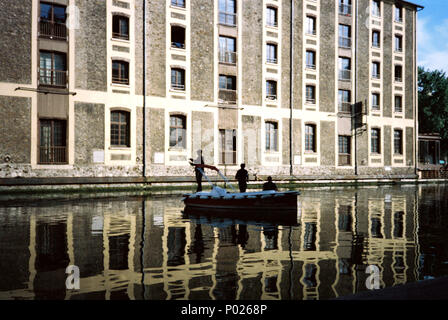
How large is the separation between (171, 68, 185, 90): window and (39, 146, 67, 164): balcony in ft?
26.7

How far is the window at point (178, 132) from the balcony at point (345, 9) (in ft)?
57.4

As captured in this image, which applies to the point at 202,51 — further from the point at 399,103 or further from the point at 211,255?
the point at 211,255

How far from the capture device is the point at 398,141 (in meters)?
36.9

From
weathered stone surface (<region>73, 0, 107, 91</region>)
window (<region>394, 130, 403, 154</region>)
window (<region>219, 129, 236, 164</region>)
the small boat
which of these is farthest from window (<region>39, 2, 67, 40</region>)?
window (<region>394, 130, 403, 154</region>)

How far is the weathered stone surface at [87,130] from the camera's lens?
898 inches

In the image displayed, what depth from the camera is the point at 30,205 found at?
627 inches

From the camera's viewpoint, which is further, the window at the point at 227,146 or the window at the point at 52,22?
the window at the point at 227,146

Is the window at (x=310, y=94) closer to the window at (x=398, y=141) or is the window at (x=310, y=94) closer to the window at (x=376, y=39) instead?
the window at (x=376, y=39)

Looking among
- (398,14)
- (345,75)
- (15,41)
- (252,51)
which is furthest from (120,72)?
(398,14)

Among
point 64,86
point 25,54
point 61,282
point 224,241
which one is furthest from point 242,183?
point 25,54

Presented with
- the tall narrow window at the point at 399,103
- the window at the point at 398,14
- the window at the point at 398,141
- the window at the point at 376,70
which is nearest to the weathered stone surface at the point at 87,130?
the window at the point at 376,70

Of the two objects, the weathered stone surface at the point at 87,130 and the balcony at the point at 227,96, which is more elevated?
the balcony at the point at 227,96

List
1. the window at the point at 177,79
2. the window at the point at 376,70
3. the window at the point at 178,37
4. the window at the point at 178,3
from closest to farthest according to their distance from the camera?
the window at the point at 178,3, the window at the point at 177,79, the window at the point at 178,37, the window at the point at 376,70
